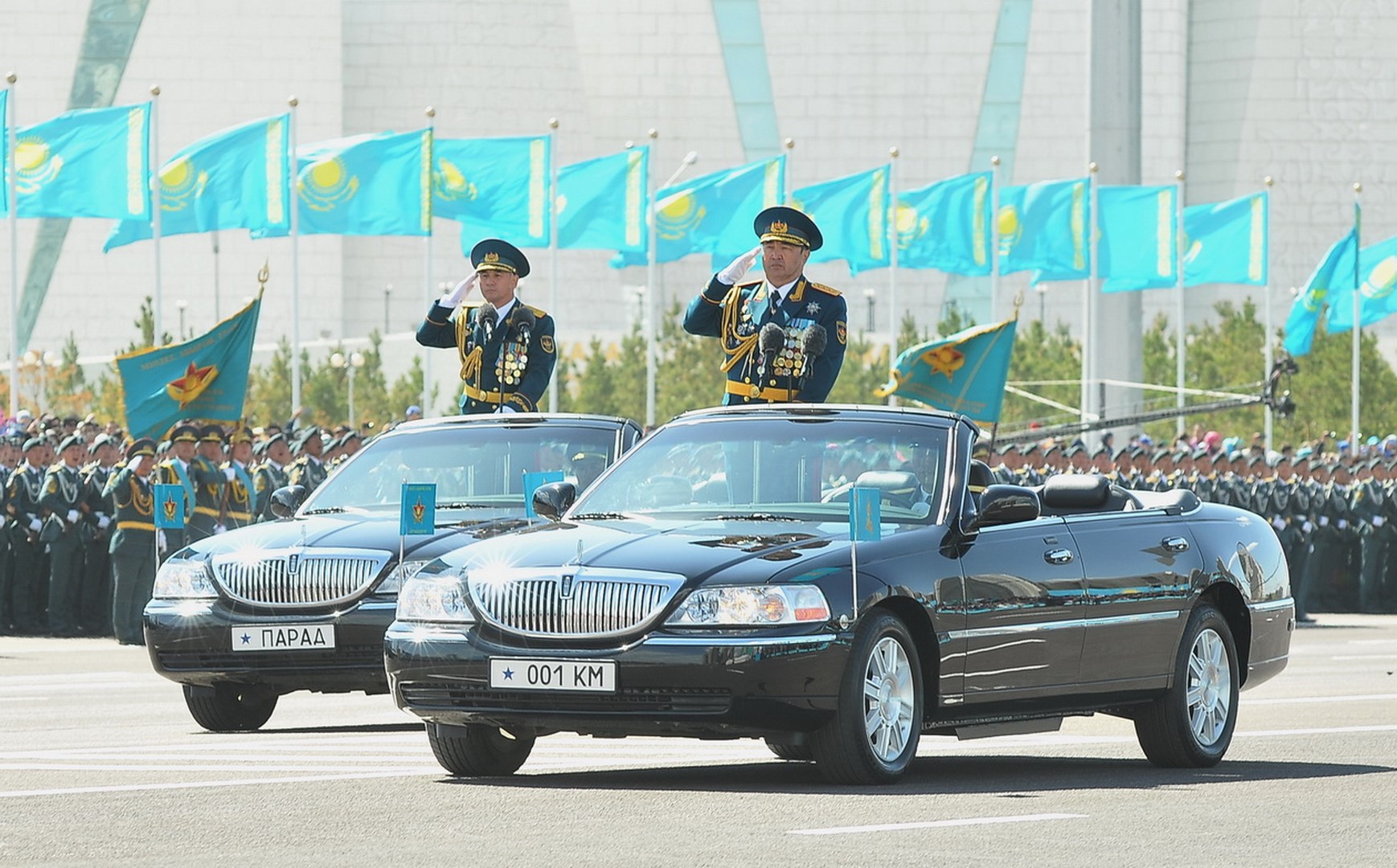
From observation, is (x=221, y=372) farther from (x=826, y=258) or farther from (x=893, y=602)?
(x=826, y=258)

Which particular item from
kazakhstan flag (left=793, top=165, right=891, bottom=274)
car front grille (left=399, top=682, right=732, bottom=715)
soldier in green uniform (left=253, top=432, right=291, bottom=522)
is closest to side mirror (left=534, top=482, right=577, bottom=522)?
car front grille (left=399, top=682, right=732, bottom=715)

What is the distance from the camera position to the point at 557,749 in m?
12.1

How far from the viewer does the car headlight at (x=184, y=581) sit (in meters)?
13.0

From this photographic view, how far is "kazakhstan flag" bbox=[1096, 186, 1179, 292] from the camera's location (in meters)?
45.1

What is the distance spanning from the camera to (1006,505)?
10656 mm

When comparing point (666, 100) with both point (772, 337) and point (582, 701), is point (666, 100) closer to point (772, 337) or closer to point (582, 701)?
point (772, 337)

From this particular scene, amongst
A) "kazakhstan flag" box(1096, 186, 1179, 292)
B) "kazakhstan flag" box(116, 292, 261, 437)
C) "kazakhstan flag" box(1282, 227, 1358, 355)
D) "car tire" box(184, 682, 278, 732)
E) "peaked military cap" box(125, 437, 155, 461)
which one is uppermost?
"kazakhstan flag" box(1096, 186, 1179, 292)

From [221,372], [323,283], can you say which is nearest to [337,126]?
[323,283]

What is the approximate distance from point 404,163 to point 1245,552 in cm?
2591

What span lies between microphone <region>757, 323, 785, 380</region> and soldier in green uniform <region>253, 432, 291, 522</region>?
984cm

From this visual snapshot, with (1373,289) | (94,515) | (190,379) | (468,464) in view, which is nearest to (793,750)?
(468,464)

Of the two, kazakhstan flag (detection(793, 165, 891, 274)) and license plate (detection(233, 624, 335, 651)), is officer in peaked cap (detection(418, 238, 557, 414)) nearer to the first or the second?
license plate (detection(233, 624, 335, 651))

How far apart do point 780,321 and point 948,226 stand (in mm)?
30887

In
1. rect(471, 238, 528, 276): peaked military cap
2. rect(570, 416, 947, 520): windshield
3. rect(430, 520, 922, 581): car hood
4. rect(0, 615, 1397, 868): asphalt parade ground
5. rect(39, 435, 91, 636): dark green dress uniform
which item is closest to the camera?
rect(0, 615, 1397, 868): asphalt parade ground
